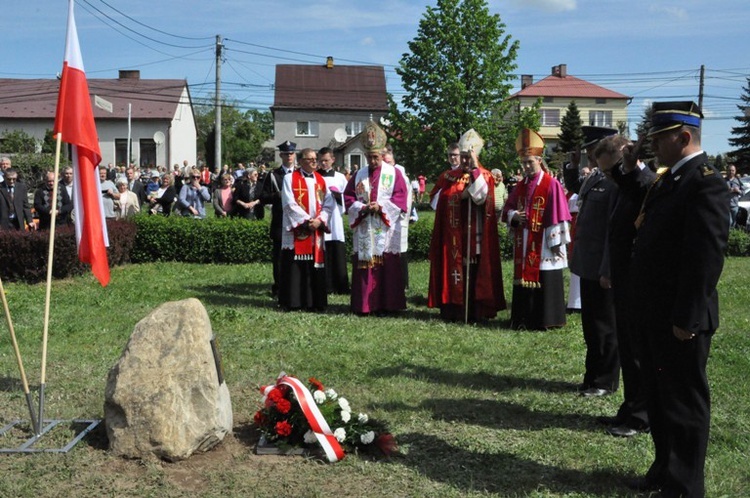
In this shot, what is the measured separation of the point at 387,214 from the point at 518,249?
1933mm

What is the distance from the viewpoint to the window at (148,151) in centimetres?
5634

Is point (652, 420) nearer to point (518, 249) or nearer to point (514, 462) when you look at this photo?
point (514, 462)

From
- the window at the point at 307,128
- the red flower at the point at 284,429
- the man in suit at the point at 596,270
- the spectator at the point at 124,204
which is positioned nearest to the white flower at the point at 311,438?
the red flower at the point at 284,429

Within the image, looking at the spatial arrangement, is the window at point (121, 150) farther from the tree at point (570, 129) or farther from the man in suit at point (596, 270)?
the man in suit at point (596, 270)

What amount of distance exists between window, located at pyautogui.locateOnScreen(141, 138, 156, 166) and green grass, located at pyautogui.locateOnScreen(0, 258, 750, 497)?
46.2m

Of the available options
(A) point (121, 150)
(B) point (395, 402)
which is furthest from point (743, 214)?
(A) point (121, 150)

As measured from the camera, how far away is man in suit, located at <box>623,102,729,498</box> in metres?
4.27

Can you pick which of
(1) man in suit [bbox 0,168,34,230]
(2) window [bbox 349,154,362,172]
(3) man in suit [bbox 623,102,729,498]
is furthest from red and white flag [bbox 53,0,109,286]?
(2) window [bbox 349,154,362,172]

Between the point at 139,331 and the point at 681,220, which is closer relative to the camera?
the point at 681,220

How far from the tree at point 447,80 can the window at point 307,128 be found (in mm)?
22802

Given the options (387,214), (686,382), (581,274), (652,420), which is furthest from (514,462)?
(387,214)

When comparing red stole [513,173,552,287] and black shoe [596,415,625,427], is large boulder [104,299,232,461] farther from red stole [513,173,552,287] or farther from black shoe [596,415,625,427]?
red stole [513,173,552,287]

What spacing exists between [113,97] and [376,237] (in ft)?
167

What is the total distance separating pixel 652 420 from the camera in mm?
4836
